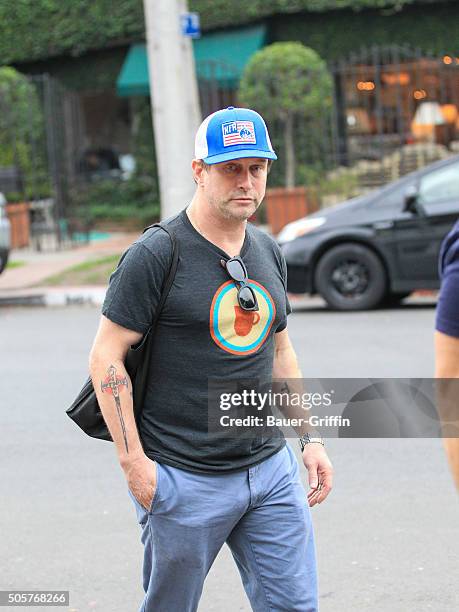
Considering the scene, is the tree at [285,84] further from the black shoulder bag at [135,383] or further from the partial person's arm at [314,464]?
the black shoulder bag at [135,383]

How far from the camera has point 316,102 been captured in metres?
17.3

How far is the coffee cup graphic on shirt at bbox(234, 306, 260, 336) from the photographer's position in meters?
3.08

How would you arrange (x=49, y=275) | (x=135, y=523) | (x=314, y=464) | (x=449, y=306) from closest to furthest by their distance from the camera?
1. (x=449, y=306)
2. (x=314, y=464)
3. (x=135, y=523)
4. (x=49, y=275)

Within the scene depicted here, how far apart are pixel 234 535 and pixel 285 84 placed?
47.6 ft

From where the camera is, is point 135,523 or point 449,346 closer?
point 449,346

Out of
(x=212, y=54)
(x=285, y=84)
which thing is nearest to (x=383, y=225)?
(x=285, y=84)

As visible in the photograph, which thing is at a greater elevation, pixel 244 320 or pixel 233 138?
pixel 233 138

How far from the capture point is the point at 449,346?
2.31 m

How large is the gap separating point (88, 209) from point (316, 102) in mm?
5780

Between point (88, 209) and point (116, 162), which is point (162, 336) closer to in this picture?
point (88, 209)

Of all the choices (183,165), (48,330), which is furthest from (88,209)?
(48,330)

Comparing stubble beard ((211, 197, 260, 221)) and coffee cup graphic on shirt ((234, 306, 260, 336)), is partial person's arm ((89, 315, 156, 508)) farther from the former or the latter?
stubble beard ((211, 197, 260, 221))

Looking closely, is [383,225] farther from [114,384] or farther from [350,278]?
[114,384]

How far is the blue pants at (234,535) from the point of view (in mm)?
3053
